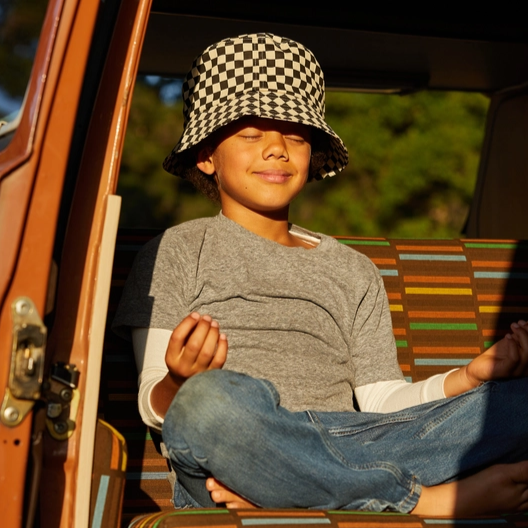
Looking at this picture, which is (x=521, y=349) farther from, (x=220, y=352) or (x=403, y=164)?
(x=403, y=164)

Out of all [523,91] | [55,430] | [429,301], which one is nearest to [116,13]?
[55,430]

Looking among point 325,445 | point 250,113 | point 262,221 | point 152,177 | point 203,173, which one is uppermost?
point 152,177

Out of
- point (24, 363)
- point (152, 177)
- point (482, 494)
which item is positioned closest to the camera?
point (24, 363)

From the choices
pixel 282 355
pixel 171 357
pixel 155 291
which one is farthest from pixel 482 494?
pixel 155 291

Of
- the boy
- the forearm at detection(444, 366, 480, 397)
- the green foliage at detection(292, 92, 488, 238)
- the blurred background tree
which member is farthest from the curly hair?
the green foliage at detection(292, 92, 488, 238)

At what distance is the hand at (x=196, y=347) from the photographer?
183cm

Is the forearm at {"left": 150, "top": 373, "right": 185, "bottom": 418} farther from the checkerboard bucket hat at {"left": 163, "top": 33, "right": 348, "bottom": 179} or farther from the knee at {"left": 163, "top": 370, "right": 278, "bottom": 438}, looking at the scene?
the checkerboard bucket hat at {"left": 163, "top": 33, "right": 348, "bottom": 179}

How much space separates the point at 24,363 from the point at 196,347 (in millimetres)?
382

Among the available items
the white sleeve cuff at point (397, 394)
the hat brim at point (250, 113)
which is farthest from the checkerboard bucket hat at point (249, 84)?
the white sleeve cuff at point (397, 394)

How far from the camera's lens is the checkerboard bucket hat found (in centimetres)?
248

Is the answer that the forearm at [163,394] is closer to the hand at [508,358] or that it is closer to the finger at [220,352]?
the finger at [220,352]

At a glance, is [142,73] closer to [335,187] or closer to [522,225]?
[522,225]

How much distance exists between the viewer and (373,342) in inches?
100

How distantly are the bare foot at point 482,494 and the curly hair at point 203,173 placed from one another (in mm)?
1144
